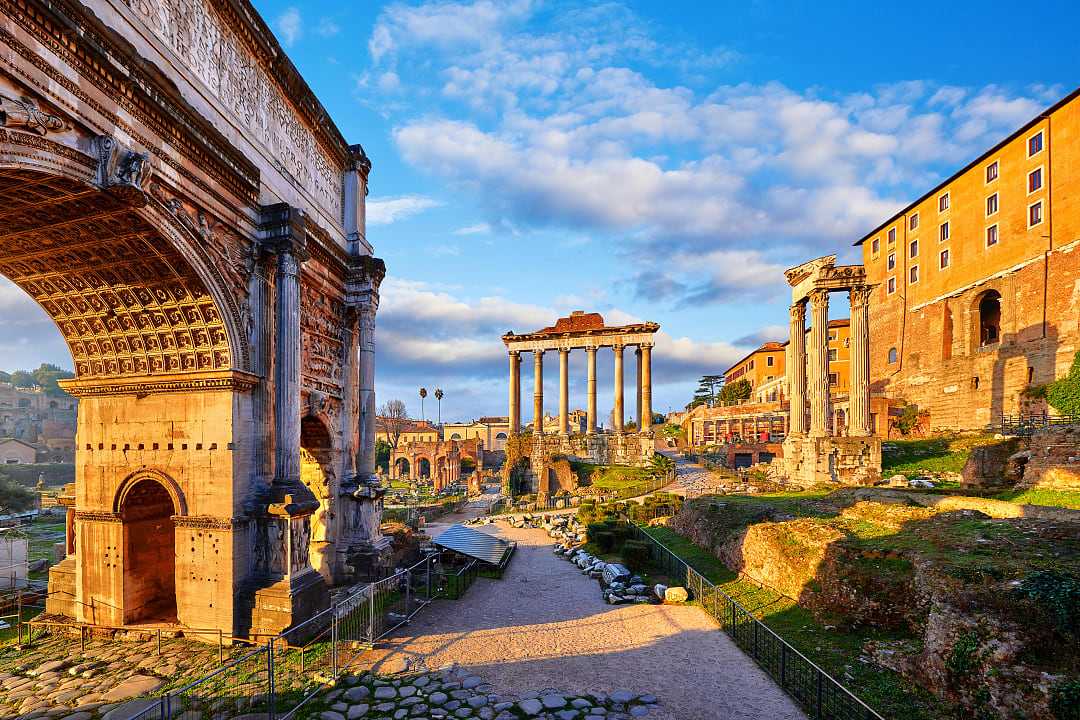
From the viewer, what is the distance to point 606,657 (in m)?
10.1

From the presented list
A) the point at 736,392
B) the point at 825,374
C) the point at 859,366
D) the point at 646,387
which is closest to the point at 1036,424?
the point at 859,366

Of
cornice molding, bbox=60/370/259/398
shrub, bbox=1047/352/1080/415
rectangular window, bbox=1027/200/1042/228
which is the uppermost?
rectangular window, bbox=1027/200/1042/228

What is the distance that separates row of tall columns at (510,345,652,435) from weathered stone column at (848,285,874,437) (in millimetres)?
18710

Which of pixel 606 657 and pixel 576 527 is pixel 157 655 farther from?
pixel 576 527

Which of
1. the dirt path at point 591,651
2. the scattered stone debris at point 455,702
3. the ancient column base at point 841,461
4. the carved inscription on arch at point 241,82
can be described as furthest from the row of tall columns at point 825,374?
the carved inscription on arch at point 241,82

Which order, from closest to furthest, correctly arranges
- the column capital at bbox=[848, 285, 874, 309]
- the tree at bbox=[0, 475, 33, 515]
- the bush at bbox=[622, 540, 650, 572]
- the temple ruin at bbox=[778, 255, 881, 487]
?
the bush at bbox=[622, 540, 650, 572] → the temple ruin at bbox=[778, 255, 881, 487] → the column capital at bbox=[848, 285, 874, 309] → the tree at bbox=[0, 475, 33, 515]

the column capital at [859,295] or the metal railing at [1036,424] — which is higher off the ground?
the column capital at [859,295]

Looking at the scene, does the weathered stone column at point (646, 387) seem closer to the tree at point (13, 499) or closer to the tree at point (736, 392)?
the tree at point (736, 392)

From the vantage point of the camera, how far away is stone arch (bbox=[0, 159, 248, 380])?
7.92 meters

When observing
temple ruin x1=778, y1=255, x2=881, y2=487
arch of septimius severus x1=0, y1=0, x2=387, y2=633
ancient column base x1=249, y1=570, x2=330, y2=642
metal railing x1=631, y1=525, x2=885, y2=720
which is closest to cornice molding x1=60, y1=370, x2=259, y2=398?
arch of septimius severus x1=0, y1=0, x2=387, y2=633

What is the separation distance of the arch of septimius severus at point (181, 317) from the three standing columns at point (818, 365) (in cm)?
2537

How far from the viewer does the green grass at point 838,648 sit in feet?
24.0

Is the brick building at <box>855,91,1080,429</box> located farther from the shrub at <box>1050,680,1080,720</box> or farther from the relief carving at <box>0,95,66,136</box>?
the relief carving at <box>0,95,66,136</box>

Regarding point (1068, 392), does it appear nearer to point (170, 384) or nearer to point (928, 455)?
point (928, 455)
